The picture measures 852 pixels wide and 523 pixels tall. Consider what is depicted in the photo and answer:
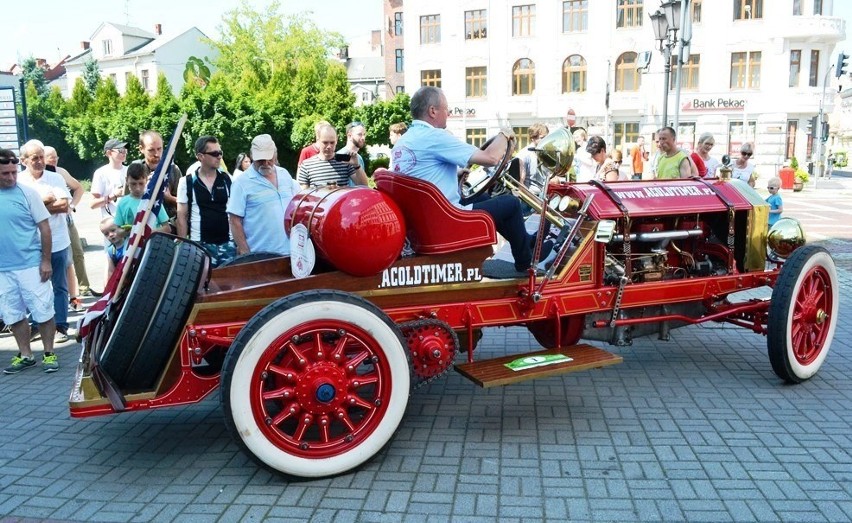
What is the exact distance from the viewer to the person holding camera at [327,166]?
258 inches

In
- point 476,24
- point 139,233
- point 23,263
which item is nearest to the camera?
point 139,233

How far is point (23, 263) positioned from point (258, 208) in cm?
194

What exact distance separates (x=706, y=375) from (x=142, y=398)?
391 centimetres

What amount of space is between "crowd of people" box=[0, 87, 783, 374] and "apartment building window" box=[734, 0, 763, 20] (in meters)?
33.0

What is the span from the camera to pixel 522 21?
39.8 metres

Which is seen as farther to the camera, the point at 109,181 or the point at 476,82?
the point at 476,82

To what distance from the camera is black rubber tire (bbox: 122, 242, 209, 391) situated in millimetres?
3428

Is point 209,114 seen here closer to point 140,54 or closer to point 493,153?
point 493,153

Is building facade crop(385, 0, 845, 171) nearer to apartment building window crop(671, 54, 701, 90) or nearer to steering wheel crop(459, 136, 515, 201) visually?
apartment building window crop(671, 54, 701, 90)

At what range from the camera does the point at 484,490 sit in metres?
A: 3.40

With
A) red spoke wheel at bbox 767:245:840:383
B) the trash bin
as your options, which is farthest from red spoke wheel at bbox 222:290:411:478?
the trash bin

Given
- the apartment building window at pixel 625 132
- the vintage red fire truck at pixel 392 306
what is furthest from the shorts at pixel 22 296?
the apartment building window at pixel 625 132

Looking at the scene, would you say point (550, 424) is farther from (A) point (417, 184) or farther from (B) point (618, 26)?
(B) point (618, 26)

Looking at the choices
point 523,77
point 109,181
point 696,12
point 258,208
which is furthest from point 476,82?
point 258,208
